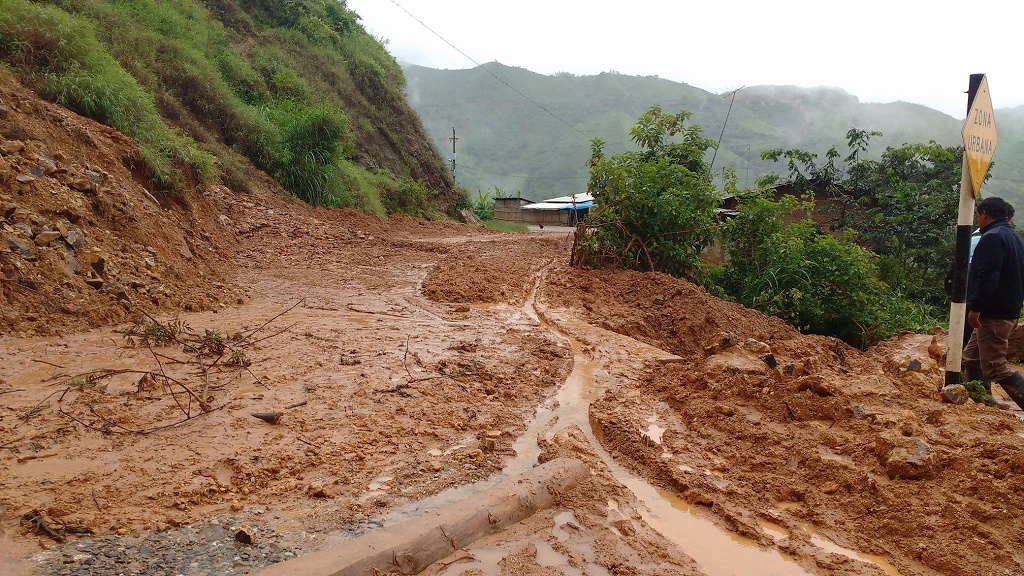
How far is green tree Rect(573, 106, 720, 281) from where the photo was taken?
373 inches

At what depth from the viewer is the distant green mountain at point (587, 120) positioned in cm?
4831

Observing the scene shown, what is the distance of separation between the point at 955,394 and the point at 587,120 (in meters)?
75.2

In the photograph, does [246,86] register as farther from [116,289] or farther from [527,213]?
[527,213]

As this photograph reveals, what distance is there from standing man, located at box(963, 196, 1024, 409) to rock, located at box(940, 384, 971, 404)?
805 mm

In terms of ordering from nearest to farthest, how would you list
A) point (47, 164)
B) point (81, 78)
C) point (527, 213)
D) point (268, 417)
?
point (268, 417) < point (47, 164) < point (81, 78) < point (527, 213)

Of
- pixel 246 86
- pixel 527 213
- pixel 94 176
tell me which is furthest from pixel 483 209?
pixel 94 176

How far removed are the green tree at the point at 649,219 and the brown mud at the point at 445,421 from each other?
100 inches

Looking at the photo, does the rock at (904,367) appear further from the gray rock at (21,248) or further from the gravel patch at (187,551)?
the gray rock at (21,248)

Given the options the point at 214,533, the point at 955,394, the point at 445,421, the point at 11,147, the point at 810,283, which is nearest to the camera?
the point at 214,533

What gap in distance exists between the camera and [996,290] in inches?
178

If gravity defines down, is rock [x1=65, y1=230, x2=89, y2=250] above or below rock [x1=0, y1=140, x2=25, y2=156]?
below

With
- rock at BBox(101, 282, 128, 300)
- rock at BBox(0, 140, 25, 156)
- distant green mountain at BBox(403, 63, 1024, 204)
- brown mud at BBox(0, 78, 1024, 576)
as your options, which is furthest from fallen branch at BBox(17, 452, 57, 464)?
distant green mountain at BBox(403, 63, 1024, 204)

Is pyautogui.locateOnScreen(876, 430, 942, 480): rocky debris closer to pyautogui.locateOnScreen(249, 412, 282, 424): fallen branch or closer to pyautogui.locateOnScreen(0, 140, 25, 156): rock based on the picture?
pyautogui.locateOnScreen(249, 412, 282, 424): fallen branch

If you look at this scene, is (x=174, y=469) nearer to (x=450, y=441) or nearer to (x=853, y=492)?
(x=450, y=441)
